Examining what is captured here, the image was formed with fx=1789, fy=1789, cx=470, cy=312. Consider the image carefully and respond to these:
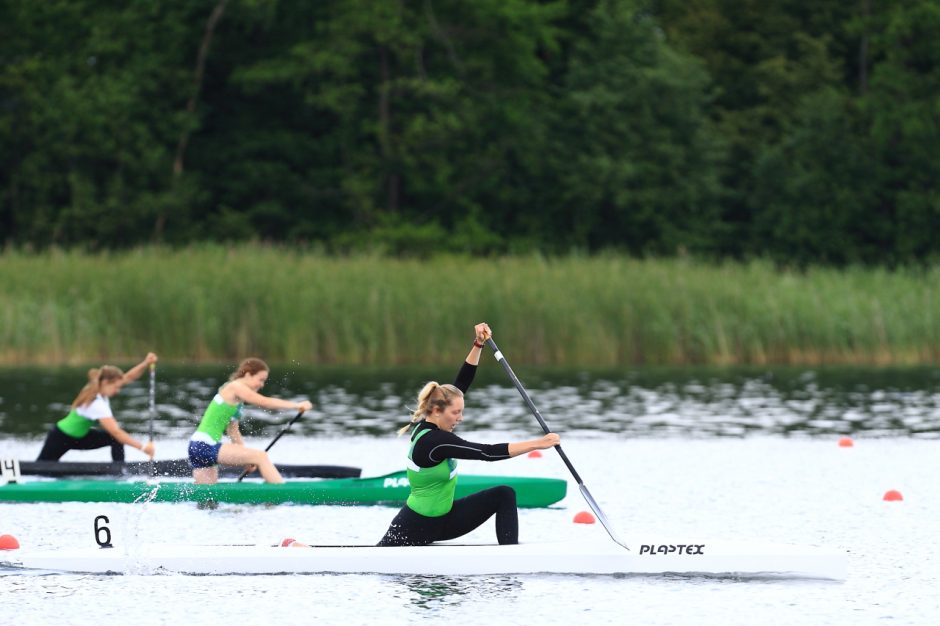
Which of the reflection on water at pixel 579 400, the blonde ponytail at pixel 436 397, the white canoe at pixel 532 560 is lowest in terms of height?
the reflection on water at pixel 579 400

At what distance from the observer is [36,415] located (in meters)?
23.4

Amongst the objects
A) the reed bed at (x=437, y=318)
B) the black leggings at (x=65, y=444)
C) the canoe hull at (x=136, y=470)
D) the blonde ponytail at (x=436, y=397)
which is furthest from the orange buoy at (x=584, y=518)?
the reed bed at (x=437, y=318)

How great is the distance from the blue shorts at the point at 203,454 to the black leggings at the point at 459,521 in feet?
11.5

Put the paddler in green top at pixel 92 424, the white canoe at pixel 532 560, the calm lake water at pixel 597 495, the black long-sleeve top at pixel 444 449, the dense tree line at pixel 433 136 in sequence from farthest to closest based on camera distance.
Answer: the dense tree line at pixel 433 136
the paddler in green top at pixel 92 424
the white canoe at pixel 532 560
the black long-sleeve top at pixel 444 449
the calm lake water at pixel 597 495

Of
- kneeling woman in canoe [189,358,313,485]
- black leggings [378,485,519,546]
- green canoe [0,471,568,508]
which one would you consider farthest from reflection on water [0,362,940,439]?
black leggings [378,485,519,546]

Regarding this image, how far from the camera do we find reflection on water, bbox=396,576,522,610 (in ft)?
36.1

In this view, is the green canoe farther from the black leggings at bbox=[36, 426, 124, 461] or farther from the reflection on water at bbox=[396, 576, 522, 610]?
the reflection on water at bbox=[396, 576, 522, 610]

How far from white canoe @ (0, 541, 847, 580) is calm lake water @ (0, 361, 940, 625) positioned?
0.31 ft

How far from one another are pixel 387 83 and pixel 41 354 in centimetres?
2218

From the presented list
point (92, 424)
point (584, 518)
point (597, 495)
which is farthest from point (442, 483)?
point (92, 424)

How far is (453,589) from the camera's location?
11375mm

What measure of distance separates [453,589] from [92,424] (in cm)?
682

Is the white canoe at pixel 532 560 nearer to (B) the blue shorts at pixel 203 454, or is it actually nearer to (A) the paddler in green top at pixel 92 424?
(B) the blue shorts at pixel 203 454

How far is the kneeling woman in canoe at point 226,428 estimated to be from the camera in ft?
49.2
